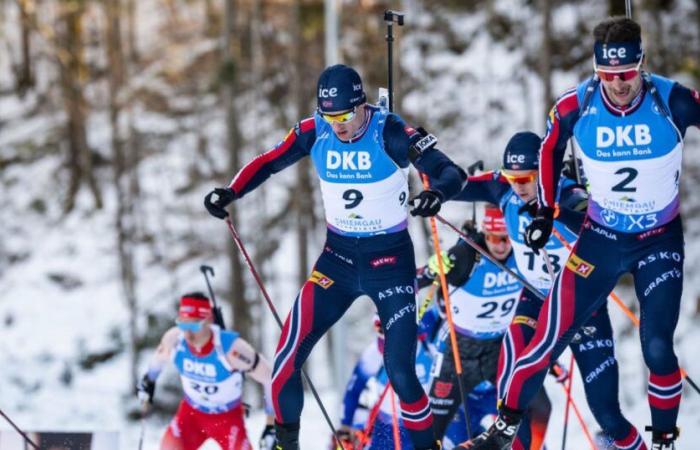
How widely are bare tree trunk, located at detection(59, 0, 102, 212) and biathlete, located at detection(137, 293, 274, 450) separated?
67.1 feet

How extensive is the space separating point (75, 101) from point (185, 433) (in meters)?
21.5

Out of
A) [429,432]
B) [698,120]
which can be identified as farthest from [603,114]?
[429,432]

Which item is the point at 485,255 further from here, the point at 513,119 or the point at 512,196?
the point at 513,119

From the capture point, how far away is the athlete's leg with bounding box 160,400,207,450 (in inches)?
307

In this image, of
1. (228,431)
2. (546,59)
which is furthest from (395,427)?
(546,59)

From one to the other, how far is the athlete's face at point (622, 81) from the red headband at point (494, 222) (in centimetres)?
176

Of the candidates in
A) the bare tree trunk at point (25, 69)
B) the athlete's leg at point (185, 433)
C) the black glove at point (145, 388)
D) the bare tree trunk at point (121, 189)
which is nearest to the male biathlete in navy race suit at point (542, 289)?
the athlete's leg at point (185, 433)

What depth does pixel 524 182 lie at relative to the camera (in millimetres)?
6367

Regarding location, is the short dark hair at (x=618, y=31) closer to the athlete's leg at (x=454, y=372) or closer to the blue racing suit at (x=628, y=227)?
the blue racing suit at (x=628, y=227)

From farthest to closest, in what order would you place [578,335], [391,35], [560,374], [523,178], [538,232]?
[560,374] < [391,35] < [523,178] < [578,335] < [538,232]

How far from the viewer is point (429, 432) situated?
594 cm

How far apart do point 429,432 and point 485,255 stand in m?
1.28

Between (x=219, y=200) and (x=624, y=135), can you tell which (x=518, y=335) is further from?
(x=219, y=200)

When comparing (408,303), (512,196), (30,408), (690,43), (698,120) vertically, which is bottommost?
(30,408)
